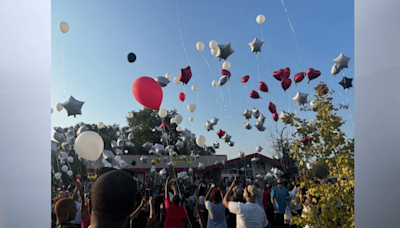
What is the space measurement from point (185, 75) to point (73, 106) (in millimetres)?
2622

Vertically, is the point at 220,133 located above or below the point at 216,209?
above

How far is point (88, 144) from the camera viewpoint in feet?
12.0

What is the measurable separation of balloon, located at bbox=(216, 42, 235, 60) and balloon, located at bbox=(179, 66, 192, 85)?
79cm

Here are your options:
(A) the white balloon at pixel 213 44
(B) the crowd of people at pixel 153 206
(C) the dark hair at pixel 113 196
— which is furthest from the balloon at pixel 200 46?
(C) the dark hair at pixel 113 196

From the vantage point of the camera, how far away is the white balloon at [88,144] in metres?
3.63

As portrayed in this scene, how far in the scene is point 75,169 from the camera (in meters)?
23.6

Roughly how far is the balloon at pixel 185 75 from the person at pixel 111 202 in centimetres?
533

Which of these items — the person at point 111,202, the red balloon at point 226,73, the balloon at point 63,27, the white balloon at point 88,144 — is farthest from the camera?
the red balloon at point 226,73

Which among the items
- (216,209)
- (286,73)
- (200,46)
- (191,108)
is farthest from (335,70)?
(216,209)

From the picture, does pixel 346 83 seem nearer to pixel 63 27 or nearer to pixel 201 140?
pixel 201 140

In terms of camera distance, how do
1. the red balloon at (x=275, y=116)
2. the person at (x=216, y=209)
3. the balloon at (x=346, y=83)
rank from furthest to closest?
the red balloon at (x=275, y=116)
the balloon at (x=346, y=83)
the person at (x=216, y=209)

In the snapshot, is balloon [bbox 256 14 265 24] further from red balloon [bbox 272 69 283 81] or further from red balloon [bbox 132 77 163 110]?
red balloon [bbox 132 77 163 110]

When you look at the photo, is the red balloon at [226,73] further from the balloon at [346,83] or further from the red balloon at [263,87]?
the balloon at [346,83]
